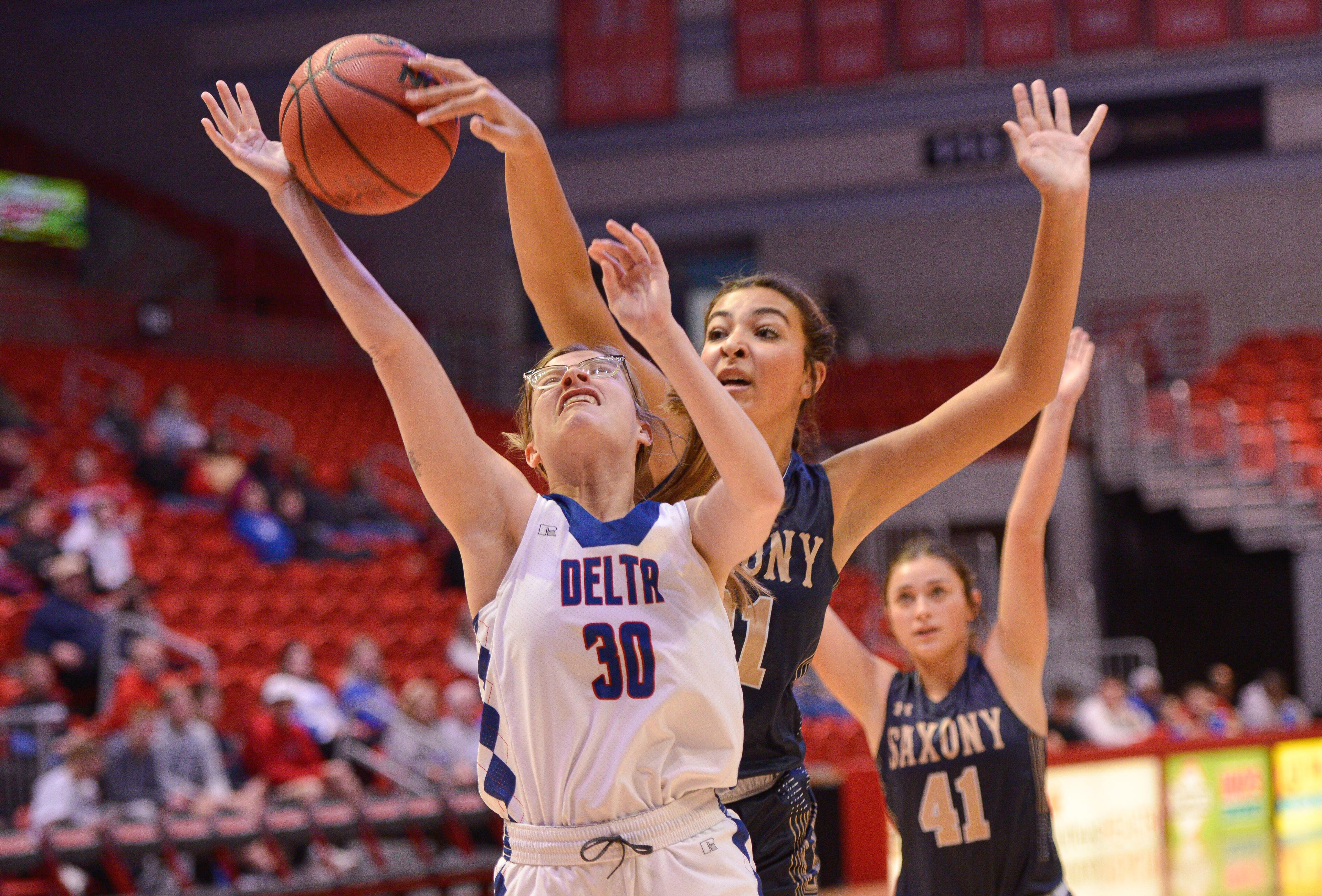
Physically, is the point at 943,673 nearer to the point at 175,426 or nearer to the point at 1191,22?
the point at 175,426

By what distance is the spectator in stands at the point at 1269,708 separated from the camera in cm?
1185

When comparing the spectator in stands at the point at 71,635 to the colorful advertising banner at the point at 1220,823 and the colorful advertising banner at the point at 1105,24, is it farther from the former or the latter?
the colorful advertising banner at the point at 1105,24

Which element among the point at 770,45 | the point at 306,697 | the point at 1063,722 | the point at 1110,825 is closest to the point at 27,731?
the point at 306,697

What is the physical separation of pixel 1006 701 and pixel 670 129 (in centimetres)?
1272

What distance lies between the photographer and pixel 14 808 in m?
6.82

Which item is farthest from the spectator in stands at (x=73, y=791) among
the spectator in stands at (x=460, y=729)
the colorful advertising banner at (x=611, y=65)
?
the colorful advertising banner at (x=611, y=65)

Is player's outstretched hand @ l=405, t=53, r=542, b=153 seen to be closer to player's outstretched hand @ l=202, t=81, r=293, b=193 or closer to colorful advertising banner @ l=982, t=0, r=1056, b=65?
player's outstretched hand @ l=202, t=81, r=293, b=193

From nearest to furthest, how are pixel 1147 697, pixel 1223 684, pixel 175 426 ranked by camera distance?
pixel 1147 697, pixel 175 426, pixel 1223 684

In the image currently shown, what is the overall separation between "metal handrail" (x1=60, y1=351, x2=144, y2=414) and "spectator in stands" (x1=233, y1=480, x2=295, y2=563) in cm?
229

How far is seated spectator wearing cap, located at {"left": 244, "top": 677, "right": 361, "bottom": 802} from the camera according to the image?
7.25m

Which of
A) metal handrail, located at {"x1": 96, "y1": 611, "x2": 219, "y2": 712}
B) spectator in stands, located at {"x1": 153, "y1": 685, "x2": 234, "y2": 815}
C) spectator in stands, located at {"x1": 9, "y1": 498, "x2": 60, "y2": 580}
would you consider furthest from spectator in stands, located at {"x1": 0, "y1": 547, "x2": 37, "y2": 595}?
spectator in stands, located at {"x1": 153, "y1": 685, "x2": 234, "y2": 815}

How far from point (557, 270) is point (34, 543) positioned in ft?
23.4

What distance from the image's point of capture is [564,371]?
84.1 inches

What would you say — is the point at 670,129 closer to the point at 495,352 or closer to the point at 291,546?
the point at 495,352
